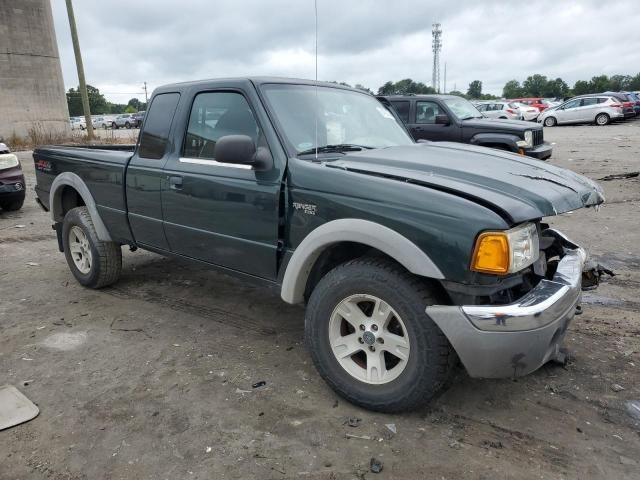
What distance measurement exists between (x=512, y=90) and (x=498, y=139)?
309ft

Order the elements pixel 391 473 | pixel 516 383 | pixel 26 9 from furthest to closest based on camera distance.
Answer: pixel 26 9, pixel 516 383, pixel 391 473

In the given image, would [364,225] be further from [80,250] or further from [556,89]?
[556,89]

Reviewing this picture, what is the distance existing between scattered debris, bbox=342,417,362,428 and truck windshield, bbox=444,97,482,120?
28.0 ft

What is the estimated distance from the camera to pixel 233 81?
3.54 meters

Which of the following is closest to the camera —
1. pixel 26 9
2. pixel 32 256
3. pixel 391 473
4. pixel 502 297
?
pixel 391 473

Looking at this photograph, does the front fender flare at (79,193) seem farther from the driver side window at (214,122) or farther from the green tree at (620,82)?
the green tree at (620,82)

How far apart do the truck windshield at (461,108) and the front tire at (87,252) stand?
7.64 m

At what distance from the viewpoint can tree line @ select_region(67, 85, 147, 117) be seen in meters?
66.8

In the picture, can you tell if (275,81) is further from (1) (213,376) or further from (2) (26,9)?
(2) (26,9)

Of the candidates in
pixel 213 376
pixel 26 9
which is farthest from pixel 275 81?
pixel 26 9

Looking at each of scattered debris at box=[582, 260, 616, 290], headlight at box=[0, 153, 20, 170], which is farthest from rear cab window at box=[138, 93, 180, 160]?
headlight at box=[0, 153, 20, 170]

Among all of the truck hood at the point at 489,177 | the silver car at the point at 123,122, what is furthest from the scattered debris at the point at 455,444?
the silver car at the point at 123,122

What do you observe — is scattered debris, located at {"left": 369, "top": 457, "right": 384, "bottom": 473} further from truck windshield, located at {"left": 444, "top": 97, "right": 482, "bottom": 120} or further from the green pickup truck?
truck windshield, located at {"left": 444, "top": 97, "right": 482, "bottom": 120}

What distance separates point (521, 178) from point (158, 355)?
270cm
